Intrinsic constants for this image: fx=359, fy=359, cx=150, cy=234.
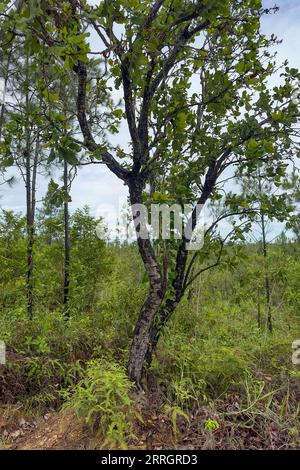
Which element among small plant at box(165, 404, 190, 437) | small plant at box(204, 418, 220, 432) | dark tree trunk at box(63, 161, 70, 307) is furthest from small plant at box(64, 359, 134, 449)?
dark tree trunk at box(63, 161, 70, 307)

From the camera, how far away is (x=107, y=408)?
6.95 ft

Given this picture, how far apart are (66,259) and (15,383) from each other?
6.59 ft

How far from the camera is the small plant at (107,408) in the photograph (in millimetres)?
1984

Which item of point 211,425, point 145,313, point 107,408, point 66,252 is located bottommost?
point 211,425

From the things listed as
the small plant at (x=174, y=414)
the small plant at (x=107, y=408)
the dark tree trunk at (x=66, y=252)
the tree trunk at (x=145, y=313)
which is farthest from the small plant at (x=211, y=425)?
the dark tree trunk at (x=66, y=252)

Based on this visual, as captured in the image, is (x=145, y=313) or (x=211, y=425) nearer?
(x=211, y=425)

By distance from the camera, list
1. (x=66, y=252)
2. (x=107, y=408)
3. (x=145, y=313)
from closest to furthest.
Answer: (x=107, y=408)
(x=145, y=313)
(x=66, y=252)

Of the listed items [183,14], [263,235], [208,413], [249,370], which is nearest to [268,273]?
[263,235]

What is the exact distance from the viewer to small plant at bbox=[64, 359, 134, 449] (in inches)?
78.1

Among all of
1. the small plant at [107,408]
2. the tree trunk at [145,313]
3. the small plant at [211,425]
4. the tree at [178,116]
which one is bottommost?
the small plant at [211,425]

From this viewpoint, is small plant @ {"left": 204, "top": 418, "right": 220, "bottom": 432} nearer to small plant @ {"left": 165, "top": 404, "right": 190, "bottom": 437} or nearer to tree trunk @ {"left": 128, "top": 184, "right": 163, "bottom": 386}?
small plant @ {"left": 165, "top": 404, "right": 190, "bottom": 437}

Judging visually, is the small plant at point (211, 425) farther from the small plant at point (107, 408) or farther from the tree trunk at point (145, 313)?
the tree trunk at point (145, 313)

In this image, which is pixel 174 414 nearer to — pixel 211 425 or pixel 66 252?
pixel 211 425

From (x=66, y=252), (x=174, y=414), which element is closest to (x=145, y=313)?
(x=174, y=414)
